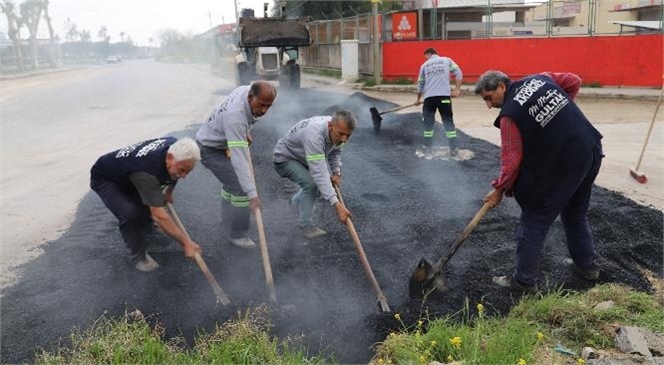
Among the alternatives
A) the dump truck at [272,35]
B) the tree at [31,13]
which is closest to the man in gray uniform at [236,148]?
the dump truck at [272,35]

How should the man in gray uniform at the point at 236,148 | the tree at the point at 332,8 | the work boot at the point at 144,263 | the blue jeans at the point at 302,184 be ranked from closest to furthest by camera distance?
the man in gray uniform at the point at 236,148, the work boot at the point at 144,263, the blue jeans at the point at 302,184, the tree at the point at 332,8

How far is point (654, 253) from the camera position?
163 inches

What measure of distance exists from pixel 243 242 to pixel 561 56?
13510 millimetres

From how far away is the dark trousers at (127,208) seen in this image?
3.81 m

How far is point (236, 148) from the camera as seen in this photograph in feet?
12.5

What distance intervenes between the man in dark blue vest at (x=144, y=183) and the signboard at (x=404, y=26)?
53.2 ft

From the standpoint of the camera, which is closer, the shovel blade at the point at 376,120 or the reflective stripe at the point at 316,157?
the reflective stripe at the point at 316,157

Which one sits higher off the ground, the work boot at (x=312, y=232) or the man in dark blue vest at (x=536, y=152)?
the man in dark blue vest at (x=536, y=152)

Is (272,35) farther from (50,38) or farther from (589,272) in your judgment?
(50,38)

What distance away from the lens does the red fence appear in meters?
13.8

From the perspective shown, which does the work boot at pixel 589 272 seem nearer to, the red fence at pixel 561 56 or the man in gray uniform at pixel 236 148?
the man in gray uniform at pixel 236 148

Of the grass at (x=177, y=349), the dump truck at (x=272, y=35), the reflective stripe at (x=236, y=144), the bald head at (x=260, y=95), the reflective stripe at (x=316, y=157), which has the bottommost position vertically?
the grass at (x=177, y=349)

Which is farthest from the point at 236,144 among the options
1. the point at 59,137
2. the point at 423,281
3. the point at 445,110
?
the point at 59,137

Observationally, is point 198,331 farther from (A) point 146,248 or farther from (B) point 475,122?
(B) point 475,122
